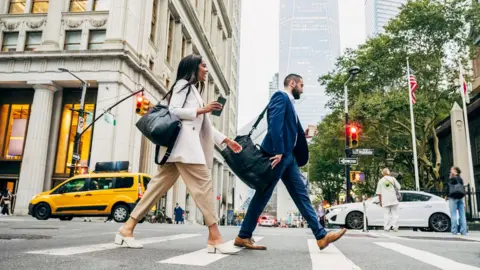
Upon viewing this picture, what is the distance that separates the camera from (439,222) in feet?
46.9

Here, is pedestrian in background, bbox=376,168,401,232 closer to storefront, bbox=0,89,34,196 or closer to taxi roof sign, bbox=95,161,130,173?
taxi roof sign, bbox=95,161,130,173

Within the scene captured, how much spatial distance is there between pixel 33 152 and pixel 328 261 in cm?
2409

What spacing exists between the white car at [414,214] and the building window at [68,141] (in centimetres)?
1663

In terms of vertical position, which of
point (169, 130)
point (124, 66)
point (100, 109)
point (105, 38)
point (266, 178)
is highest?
point (105, 38)

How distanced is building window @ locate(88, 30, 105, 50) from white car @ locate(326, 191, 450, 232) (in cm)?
1873

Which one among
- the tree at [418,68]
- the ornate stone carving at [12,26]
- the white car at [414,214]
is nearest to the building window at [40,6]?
the ornate stone carving at [12,26]

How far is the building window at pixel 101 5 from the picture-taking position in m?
26.5

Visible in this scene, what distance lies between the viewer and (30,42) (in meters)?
26.8

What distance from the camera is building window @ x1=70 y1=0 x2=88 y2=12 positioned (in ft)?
87.6

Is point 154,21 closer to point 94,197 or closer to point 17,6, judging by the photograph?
point 17,6

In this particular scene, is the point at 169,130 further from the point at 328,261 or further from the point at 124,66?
the point at 124,66

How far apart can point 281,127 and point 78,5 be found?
86.8 ft

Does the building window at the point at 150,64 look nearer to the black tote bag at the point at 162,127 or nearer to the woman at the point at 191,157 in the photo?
the woman at the point at 191,157

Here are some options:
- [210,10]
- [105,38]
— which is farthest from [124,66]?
[210,10]
